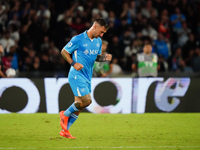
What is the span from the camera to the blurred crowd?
14.5 meters

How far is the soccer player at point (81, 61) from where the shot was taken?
309 inches

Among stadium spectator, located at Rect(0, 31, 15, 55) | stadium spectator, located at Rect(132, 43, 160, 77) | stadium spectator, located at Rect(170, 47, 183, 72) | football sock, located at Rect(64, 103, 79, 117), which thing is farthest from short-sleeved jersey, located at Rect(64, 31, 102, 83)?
stadium spectator, located at Rect(170, 47, 183, 72)

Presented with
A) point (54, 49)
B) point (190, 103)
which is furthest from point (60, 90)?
point (190, 103)

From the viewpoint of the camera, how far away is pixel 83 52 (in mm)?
7965

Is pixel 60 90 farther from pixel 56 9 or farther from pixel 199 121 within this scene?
pixel 56 9

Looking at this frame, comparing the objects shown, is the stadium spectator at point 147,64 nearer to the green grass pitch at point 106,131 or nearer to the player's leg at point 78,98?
the green grass pitch at point 106,131

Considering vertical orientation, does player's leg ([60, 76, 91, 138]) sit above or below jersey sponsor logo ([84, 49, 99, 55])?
below

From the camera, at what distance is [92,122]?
10586 millimetres

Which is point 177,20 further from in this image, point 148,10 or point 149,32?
point 149,32

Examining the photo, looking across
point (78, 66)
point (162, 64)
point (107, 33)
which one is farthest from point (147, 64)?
point (78, 66)

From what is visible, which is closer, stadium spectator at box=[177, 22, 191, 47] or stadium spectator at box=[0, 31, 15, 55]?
stadium spectator at box=[0, 31, 15, 55]

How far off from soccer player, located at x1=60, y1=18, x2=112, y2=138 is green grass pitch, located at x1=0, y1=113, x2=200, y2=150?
526 millimetres

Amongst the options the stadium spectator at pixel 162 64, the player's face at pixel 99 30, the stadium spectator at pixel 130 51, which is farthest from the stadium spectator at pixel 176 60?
the player's face at pixel 99 30

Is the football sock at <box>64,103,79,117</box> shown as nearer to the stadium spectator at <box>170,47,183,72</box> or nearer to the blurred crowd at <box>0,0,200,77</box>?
the blurred crowd at <box>0,0,200,77</box>
